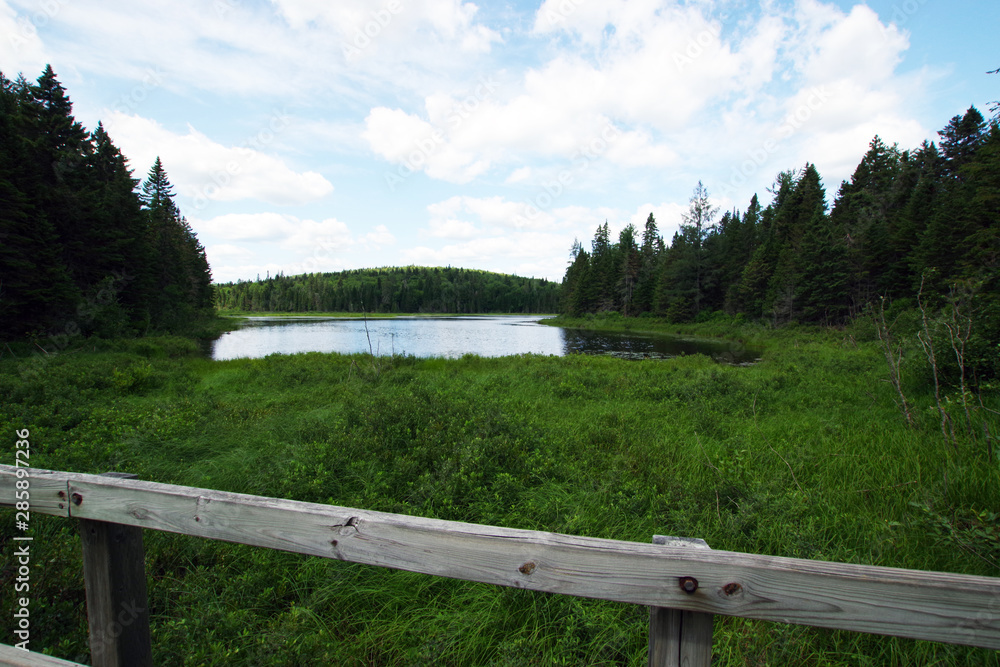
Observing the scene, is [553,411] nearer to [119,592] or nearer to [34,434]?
[119,592]

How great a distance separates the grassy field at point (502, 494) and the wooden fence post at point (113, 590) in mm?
619

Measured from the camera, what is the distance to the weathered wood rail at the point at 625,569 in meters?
1.23

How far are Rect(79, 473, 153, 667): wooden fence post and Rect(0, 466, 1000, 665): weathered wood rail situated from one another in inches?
6.8

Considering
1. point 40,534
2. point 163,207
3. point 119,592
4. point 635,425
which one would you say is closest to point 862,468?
point 635,425

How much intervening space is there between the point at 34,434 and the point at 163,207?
47174 mm

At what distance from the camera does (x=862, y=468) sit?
502 cm

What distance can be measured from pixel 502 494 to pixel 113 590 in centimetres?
311

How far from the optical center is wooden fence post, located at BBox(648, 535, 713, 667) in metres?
1.36

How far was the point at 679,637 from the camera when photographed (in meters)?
1.39
